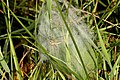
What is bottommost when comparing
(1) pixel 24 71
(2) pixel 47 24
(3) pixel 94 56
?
(1) pixel 24 71

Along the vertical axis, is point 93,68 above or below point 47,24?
below

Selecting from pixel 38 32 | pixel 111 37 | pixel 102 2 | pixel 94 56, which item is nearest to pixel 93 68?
pixel 94 56

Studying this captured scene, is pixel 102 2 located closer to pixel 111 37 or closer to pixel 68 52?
pixel 111 37

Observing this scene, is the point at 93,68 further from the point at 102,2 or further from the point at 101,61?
the point at 102,2

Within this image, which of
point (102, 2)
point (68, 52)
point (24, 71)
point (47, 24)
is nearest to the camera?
point (68, 52)

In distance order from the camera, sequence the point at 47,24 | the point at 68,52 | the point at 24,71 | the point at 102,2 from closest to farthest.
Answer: the point at 68,52 → the point at 47,24 → the point at 24,71 → the point at 102,2

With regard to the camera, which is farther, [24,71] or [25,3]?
[25,3]

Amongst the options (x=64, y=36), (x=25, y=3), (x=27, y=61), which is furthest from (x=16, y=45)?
(x=64, y=36)
